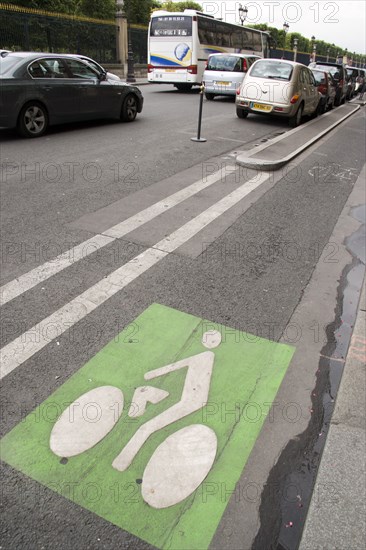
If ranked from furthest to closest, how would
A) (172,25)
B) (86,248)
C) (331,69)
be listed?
(331,69)
(172,25)
(86,248)

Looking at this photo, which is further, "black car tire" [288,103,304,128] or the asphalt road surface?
"black car tire" [288,103,304,128]

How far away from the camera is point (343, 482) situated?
239 centimetres

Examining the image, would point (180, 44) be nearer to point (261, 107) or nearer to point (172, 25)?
point (172, 25)

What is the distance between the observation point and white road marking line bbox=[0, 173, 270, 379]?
10.5 ft

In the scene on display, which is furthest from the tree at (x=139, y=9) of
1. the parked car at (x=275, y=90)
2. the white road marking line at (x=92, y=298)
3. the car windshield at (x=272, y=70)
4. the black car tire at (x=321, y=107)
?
the white road marking line at (x=92, y=298)

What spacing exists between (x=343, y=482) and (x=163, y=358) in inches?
56.7

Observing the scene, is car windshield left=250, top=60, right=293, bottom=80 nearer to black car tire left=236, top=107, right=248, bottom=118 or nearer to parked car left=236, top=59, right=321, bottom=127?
parked car left=236, top=59, right=321, bottom=127

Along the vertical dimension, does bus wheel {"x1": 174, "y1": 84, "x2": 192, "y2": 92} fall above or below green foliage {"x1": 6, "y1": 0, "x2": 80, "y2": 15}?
below

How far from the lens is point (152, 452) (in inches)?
98.0

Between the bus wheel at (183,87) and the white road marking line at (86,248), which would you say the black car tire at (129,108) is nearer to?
the white road marking line at (86,248)

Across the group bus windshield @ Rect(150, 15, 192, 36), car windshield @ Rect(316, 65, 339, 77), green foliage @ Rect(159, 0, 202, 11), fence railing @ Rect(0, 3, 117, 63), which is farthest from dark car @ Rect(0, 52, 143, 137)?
green foliage @ Rect(159, 0, 202, 11)

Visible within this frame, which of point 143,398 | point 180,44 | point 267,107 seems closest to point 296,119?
point 267,107

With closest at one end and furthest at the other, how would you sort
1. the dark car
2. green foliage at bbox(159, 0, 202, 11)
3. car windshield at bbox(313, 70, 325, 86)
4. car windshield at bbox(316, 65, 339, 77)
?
the dark car → car windshield at bbox(313, 70, 325, 86) → car windshield at bbox(316, 65, 339, 77) → green foliage at bbox(159, 0, 202, 11)

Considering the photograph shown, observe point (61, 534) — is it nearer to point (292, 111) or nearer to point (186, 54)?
point (292, 111)
